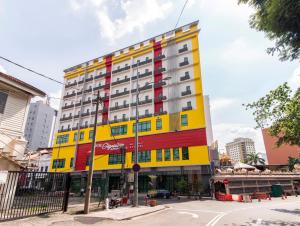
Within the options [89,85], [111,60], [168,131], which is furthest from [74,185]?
[111,60]

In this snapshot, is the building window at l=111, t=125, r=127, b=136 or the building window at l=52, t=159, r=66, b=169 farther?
the building window at l=52, t=159, r=66, b=169

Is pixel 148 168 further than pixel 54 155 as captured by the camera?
No

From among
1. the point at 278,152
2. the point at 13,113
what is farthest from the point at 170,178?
the point at 278,152

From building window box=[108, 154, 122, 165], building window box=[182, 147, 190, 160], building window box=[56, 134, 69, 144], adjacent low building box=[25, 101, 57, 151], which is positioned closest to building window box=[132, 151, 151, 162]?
building window box=[108, 154, 122, 165]

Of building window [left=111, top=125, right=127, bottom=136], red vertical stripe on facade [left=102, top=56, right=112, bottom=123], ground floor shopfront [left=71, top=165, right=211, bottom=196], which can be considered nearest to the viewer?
ground floor shopfront [left=71, top=165, right=211, bottom=196]

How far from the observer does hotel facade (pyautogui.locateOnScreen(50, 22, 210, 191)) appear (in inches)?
1366

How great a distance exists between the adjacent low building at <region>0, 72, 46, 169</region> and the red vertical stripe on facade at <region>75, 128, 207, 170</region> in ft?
52.4

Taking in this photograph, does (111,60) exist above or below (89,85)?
above

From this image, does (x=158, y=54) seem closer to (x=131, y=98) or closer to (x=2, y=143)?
(x=131, y=98)

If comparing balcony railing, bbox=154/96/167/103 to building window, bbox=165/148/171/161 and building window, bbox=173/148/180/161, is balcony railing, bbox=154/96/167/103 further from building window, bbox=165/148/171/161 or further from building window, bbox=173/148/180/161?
building window, bbox=173/148/180/161

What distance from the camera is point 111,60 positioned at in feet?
163

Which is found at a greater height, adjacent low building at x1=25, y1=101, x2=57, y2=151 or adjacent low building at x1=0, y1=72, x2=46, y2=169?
adjacent low building at x1=25, y1=101, x2=57, y2=151

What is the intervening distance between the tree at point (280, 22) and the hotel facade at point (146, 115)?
21620 millimetres

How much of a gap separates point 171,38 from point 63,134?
110 feet
